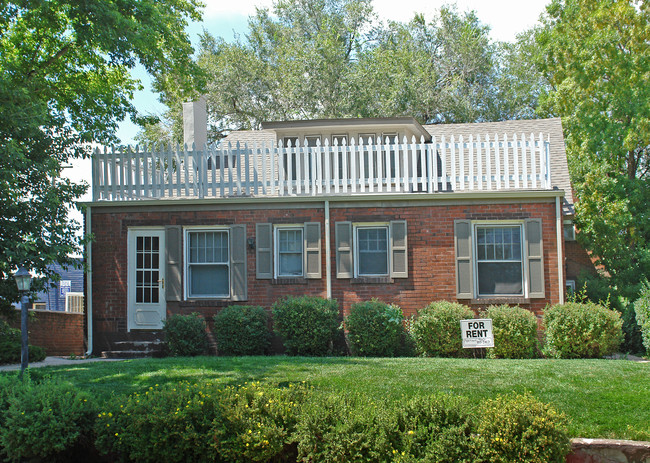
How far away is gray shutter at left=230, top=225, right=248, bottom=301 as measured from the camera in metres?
13.0

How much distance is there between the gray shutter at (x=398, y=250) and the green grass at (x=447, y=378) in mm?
2423

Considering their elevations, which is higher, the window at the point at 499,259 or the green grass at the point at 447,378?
the window at the point at 499,259

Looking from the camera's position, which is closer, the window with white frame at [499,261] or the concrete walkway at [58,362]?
the concrete walkway at [58,362]

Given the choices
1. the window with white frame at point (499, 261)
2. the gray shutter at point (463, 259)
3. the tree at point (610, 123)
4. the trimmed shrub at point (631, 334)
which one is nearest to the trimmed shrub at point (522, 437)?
the gray shutter at point (463, 259)

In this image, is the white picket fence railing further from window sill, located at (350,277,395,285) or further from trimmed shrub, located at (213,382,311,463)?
trimmed shrub, located at (213,382,311,463)

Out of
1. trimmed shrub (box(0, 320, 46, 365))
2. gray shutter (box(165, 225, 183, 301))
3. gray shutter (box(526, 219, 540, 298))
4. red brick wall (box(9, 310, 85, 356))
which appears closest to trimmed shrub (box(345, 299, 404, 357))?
gray shutter (box(526, 219, 540, 298))

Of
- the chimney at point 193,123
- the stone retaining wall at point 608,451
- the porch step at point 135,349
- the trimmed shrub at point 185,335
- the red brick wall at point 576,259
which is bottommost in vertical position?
the stone retaining wall at point 608,451

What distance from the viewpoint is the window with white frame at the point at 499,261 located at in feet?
41.7

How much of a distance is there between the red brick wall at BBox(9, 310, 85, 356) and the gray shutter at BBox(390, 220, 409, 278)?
29.3 feet

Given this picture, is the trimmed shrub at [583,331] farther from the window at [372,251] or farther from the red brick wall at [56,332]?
the red brick wall at [56,332]

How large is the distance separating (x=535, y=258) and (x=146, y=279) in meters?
7.95

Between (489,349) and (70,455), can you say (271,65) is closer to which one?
(489,349)

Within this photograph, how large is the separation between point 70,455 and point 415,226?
7.74 meters

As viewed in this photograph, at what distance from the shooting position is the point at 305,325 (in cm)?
1190
